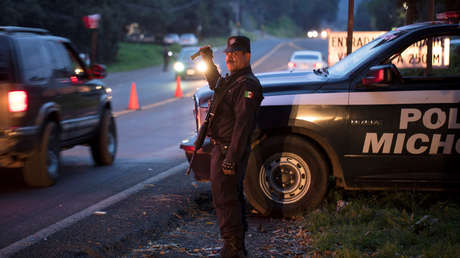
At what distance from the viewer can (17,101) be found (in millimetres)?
7371

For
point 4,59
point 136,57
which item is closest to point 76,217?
point 4,59

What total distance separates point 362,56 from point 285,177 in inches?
58.7

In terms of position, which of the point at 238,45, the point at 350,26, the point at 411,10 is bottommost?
the point at 238,45

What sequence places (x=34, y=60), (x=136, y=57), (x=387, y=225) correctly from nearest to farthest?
(x=387, y=225) → (x=34, y=60) → (x=136, y=57)

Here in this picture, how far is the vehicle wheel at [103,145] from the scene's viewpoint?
970 centimetres

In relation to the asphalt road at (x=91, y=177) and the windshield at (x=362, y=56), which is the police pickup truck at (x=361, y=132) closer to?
the windshield at (x=362, y=56)

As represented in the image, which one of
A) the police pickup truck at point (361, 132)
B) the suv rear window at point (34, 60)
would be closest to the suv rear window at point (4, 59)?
the suv rear window at point (34, 60)

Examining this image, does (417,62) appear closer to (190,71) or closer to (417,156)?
(417,156)

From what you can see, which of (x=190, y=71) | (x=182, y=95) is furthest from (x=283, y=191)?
(x=190, y=71)

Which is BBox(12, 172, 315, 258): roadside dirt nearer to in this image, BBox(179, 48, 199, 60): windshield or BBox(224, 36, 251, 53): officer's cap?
BBox(224, 36, 251, 53): officer's cap

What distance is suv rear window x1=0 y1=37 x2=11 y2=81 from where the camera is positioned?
293 inches

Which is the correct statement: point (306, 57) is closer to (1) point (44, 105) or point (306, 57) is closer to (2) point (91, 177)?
(2) point (91, 177)

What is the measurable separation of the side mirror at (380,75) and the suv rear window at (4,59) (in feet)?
13.6

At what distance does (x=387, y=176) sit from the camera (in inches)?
242
